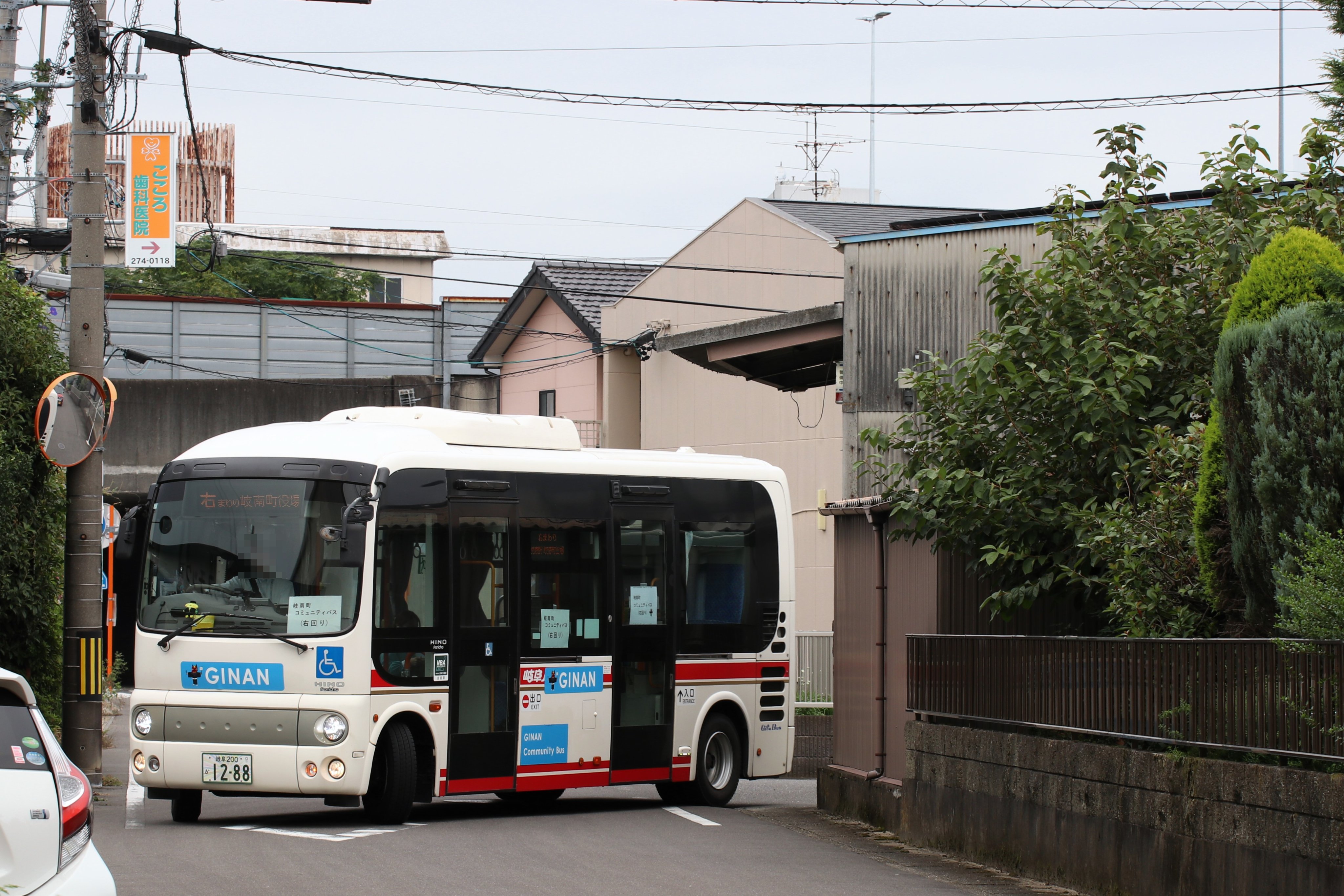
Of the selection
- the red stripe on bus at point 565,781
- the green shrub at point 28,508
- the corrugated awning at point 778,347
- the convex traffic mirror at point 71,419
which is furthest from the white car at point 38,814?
the corrugated awning at point 778,347

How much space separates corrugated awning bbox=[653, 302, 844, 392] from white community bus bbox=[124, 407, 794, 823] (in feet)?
21.8

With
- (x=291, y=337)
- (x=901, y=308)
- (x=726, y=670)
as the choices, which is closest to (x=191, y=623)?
(x=726, y=670)

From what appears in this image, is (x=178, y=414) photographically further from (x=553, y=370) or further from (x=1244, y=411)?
(x=1244, y=411)

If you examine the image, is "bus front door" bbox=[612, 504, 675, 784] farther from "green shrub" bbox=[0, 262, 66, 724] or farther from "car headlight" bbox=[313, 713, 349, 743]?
"green shrub" bbox=[0, 262, 66, 724]

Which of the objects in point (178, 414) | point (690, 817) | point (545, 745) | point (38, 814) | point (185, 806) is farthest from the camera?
point (178, 414)

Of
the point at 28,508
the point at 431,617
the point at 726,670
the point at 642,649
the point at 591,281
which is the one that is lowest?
the point at 726,670

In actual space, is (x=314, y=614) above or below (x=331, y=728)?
above

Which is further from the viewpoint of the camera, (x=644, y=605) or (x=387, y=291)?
(x=387, y=291)

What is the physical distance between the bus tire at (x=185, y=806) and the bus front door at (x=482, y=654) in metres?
2.00

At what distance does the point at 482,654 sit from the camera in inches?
542

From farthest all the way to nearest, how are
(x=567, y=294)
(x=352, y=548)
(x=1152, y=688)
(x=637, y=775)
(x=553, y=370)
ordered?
1. (x=553, y=370)
2. (x=567, y=294)
3. (x=637, y=775)
4. (x=352, y=548)
5. (x=1152, y=688)

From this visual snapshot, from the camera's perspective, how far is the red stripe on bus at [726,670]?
1543 cm

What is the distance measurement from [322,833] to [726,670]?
4.64m

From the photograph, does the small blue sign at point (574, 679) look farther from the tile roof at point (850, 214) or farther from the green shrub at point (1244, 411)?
the tile roof at point (850, 214)
